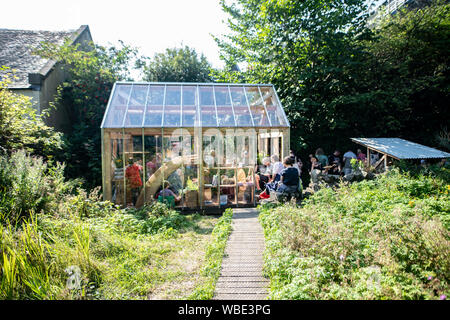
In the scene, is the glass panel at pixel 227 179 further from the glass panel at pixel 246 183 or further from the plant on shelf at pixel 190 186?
the plant on shelf at pixel 190 186

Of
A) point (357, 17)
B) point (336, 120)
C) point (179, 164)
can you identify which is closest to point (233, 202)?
point (179, 164)

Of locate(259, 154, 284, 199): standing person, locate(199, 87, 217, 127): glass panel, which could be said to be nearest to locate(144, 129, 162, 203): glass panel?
locate(199, 87, 217, 127): glass panel

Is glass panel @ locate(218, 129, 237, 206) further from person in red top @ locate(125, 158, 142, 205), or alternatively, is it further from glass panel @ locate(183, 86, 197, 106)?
person in red top @ locate(125, 158, 142, 205)

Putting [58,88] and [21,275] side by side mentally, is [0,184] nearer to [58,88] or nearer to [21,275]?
[21,275]

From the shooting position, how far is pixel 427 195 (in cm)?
598

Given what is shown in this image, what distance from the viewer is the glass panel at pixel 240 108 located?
880 centimetres

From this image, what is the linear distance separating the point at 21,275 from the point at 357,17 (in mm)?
15021

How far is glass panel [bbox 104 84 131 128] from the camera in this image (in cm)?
824

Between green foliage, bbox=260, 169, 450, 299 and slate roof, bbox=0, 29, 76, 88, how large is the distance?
13.0 meters

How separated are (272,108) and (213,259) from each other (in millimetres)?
6627

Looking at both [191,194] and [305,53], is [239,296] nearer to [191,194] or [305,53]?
[191,194]

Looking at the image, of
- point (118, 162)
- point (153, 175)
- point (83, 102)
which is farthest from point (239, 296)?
point (83, 102)

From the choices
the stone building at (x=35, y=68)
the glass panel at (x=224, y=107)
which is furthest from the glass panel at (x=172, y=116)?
the stone building at (x=35, y=68)

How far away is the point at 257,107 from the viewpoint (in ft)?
31.4
